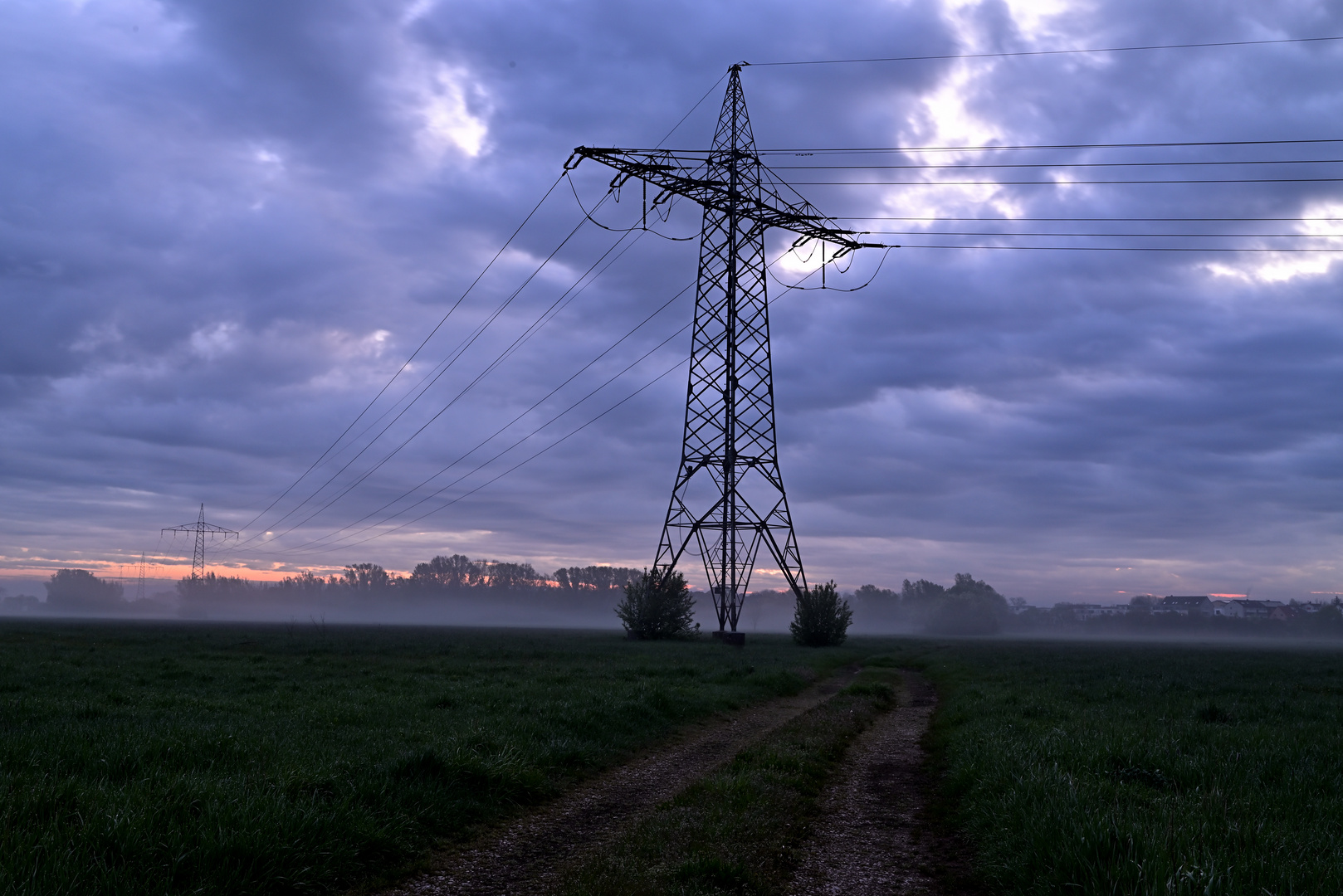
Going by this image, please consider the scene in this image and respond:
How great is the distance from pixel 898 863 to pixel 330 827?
6.43 metres

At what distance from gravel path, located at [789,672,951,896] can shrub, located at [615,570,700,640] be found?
124 feet

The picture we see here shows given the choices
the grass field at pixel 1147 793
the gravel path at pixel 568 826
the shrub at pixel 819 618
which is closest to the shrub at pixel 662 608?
the shrub at pixel 819 618

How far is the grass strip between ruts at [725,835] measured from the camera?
290 inches

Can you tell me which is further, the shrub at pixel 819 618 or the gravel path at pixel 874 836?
the shrub at pixel 819 618

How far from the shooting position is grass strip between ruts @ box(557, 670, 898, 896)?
7371mm

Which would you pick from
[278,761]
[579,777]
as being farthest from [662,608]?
[278,761]

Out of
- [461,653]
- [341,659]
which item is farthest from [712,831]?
[461,653]

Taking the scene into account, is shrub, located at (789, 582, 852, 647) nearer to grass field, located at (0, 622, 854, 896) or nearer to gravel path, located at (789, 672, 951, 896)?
grass field, located at (0, 622, 854, 896)

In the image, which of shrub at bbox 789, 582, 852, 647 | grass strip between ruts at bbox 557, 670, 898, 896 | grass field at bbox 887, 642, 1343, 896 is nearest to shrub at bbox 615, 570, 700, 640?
shrub at bbox 789, 582, 852, 647

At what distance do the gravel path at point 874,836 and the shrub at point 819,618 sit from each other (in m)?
41.0

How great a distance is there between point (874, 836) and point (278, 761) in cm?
823

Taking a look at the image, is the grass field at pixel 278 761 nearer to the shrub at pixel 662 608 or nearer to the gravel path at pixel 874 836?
the gravel path at pixel 874 836

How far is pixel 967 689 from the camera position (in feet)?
84.0

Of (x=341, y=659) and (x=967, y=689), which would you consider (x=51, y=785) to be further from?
(x=341, y=659)
